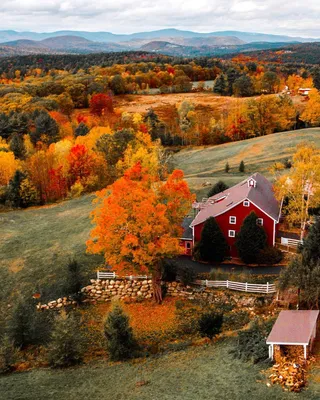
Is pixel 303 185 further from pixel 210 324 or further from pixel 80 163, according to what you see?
pixel 80 163

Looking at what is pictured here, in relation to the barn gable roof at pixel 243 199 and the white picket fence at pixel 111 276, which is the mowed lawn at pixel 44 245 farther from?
the barn gable roof at pixel 243 199

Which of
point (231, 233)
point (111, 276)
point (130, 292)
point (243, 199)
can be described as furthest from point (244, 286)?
point (111, 276)

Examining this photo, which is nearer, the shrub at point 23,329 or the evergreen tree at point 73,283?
the shrub at point 23,329

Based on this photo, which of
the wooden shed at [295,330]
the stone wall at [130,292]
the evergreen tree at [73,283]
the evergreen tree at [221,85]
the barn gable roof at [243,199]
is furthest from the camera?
the evergreen tree at [221,85]

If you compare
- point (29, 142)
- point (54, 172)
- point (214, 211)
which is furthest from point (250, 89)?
point (214, 211)

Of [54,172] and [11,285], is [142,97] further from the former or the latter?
[11,285]

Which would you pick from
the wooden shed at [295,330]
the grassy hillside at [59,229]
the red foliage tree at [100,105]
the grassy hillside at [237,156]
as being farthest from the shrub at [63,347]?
the red foliage tree at [100,105]
